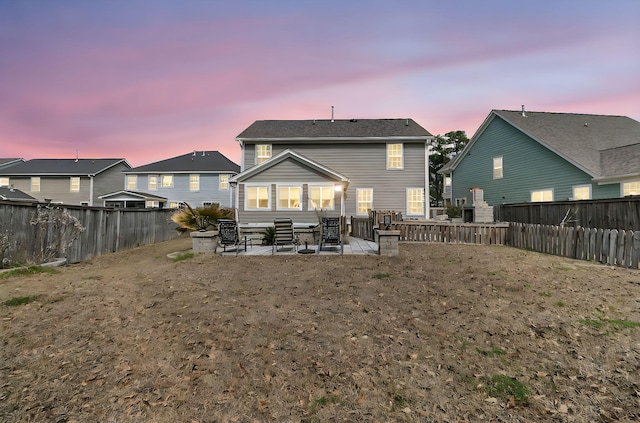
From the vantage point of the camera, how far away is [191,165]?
32.5 metres

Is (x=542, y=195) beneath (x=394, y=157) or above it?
beneath

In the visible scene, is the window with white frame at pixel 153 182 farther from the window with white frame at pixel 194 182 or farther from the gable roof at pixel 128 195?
the window with white frame at pixel 194 182

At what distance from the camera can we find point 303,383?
9.89 ft

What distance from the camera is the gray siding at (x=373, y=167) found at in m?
20.4

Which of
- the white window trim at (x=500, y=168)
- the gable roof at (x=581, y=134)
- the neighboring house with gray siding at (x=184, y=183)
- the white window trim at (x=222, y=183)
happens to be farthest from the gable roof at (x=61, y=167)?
the gable roof at (x=581, y=134)

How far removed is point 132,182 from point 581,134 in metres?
41.4

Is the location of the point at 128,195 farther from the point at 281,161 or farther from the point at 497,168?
the point at 497,168

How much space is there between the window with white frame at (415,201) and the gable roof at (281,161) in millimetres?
6752

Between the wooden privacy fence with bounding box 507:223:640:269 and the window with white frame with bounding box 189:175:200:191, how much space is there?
29.8 metres

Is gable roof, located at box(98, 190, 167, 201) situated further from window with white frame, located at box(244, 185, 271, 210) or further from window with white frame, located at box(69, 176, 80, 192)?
window with white frame, located at box(244, 185, 271, 210)

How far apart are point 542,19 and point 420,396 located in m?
17.5

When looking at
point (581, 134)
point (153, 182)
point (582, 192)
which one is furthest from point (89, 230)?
point (581, 134)

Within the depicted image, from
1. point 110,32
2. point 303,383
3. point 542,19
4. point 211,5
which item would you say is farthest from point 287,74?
point 303,383

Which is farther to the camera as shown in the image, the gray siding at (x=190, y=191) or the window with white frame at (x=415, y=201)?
the gray siding at (x=190, y=191)
